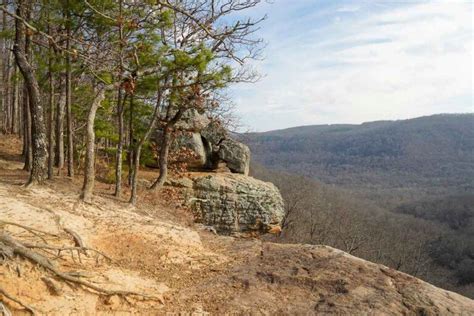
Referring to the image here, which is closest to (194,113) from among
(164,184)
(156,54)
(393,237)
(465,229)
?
(164,184)

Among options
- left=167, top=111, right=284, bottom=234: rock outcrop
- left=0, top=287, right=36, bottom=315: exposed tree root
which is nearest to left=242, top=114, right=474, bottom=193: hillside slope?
left=167, top=111, right=284, bottom=234: rock outcrop

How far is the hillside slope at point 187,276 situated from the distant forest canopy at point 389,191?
9836 millimetres

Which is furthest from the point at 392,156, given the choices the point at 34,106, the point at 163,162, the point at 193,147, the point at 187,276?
the point at 187,276

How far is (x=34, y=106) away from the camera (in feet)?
29.4

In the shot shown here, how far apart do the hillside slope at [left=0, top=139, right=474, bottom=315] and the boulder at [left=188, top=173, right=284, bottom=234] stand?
7.96 m

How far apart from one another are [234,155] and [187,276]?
12718 mm

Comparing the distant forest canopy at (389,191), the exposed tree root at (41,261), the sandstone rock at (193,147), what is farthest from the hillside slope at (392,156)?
the exposed tree root at (41,261)

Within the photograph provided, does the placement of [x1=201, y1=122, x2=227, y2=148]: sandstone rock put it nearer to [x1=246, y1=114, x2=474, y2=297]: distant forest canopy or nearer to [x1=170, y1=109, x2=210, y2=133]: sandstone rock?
[x1=170, y1=109, x2=210, y2=133]: sandstone rock

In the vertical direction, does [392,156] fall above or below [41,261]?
below

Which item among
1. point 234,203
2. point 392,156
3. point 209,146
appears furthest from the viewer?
point 392,156

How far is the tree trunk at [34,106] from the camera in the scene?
8672 millimetres

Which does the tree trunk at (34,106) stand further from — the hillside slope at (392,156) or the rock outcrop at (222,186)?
the hillside slope at (392,156)

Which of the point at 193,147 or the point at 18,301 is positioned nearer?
the point at 18,301

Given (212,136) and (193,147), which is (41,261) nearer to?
(193,147)
